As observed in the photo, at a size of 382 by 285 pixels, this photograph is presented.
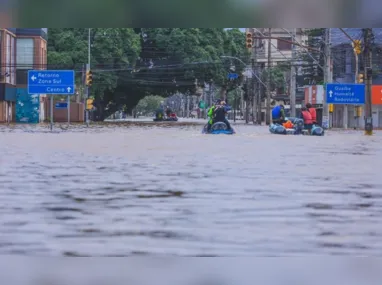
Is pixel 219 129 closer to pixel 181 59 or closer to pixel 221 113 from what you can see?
pixel 221 113

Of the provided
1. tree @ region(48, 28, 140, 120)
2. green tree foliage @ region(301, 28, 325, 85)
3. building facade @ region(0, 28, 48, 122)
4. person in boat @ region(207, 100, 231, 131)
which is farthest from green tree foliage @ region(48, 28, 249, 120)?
person in boat @ region(207, 100, 231, 131)

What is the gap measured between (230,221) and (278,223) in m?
0.48

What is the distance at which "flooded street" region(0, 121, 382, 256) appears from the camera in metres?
7.32

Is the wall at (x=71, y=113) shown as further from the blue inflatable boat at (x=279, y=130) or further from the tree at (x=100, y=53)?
the blue inflatable boat at (x=279, y=130)

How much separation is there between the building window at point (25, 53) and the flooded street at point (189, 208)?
52663mm

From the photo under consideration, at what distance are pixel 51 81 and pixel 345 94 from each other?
17279 millimetres

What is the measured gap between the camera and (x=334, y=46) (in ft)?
215

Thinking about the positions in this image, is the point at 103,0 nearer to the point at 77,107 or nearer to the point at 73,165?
the point at 73,165

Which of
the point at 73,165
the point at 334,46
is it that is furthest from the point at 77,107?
the point at 73,165

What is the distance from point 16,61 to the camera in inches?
2724

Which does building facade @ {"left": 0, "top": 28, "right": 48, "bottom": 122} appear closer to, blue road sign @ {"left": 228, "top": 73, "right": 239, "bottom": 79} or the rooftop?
blue road sign @ {"left": 228, "top": 73, "right": 239, "bottom": 79}

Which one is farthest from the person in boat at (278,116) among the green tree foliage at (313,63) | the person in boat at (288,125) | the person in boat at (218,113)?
the green tree foliage at (313,63)

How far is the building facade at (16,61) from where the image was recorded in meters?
66.1

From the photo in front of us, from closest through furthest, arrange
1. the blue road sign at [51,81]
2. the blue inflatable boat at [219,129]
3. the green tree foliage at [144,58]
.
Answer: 1. the blue inflatable boat at [219,129]
2. the blue road sign at [51,81]
3. the green tree foliage at [144,58]
